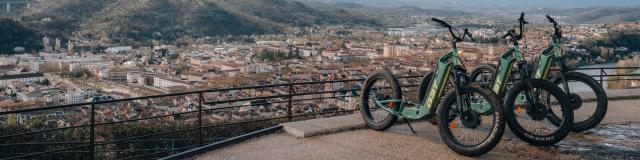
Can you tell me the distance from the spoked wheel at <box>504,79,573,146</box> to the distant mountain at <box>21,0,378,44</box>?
48.7m

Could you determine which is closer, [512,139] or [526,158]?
[526,158]

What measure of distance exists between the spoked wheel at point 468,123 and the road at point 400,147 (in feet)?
0.44

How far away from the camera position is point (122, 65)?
3469 centimetres

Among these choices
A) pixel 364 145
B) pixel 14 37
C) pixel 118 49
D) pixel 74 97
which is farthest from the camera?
pixel 118 49

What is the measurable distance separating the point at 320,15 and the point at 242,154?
8626cm

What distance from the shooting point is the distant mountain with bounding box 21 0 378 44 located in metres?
54.7

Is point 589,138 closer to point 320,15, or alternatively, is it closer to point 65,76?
point 65,76

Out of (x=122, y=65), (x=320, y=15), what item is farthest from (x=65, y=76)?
(x=320, y=15)

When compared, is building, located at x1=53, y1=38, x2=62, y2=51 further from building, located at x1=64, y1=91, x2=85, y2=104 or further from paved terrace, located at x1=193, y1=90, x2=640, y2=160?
paved terrace, located at x1=193, y1=90, x2=640, y2=160

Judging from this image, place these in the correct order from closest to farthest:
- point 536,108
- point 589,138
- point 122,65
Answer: point 536,108
point 589,138
point 122,65

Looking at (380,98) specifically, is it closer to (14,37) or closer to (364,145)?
(364,145)

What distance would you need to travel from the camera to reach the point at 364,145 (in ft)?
20.1

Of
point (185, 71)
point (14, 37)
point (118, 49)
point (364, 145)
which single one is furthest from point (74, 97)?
point (14, 37)

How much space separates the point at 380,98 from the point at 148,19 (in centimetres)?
5890
